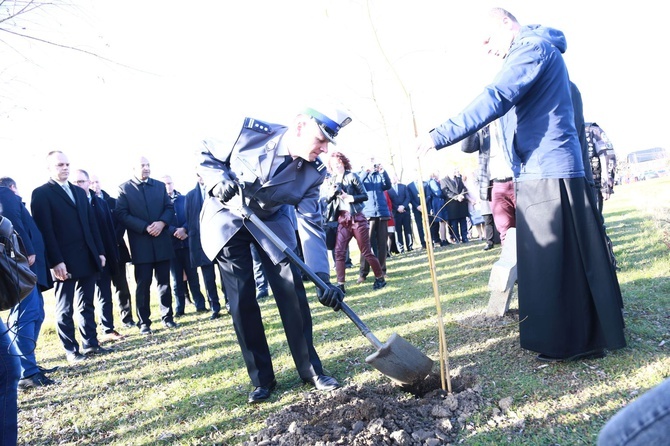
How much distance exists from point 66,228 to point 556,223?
5.45 metres

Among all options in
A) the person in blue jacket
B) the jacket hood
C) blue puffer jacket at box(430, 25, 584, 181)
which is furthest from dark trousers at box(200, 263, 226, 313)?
the jacket hood

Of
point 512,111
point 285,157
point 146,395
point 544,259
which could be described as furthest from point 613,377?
point 146,395

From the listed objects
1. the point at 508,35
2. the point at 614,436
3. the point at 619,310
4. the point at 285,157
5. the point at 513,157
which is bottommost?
the point at 619,310

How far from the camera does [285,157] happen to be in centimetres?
347

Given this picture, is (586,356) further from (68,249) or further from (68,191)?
(68,191)

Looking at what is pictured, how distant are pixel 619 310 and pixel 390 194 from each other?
10222mm

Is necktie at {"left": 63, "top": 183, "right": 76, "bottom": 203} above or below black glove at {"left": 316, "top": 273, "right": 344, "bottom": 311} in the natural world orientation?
above

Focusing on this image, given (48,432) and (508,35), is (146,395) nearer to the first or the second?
(48,432)

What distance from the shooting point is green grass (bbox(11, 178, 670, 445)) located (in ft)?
8.79

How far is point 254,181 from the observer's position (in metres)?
3.44

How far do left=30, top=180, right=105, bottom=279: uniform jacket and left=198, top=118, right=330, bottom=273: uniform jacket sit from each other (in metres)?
Result: 2.89

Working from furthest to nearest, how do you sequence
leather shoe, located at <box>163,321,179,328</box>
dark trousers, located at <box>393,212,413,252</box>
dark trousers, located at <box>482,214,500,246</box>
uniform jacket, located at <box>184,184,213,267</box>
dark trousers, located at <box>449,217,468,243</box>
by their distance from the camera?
dark trousers, located at <box>393,212,413,252</box> → dark trousers, located at <box>449,217,468,243</box> → dark trousers, located at <box>482,214,500,246</box> → uniform jacket, located at <box>184,184,213,267</box> → leather shoe, located at <box>163,321,179,328</box>

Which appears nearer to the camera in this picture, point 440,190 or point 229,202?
point 229,202

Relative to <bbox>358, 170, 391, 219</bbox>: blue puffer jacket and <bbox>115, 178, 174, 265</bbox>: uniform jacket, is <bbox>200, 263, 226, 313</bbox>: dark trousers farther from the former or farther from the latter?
<bbox>358, 170, 391, 219</bbox>: blue puffer jacket
